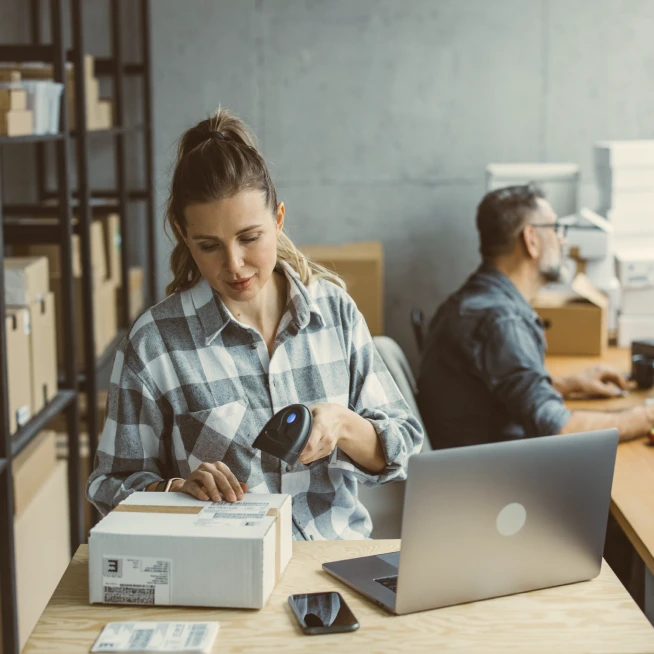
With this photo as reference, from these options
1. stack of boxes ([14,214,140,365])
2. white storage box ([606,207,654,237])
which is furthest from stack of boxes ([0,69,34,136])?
white storage box ([606,207,654,237])

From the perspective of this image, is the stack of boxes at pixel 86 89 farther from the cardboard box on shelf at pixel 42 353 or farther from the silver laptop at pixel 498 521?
the silver laptop at pixel 498 521

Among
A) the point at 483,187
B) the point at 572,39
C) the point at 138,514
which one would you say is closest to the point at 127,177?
the point at 483,187

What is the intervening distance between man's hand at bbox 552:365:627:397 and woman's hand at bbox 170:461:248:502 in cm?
170

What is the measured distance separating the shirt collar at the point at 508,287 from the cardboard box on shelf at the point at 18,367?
1.30m

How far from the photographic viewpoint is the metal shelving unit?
2.32 metres

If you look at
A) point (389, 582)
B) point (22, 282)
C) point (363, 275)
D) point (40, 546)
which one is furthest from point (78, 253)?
point (389, 582)

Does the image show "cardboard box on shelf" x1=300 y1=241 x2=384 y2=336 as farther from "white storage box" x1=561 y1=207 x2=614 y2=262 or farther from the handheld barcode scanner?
the handheld barcode scanner

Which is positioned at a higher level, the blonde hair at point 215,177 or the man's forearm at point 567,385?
the blonde hair at point 215,177

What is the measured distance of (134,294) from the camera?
420 cm

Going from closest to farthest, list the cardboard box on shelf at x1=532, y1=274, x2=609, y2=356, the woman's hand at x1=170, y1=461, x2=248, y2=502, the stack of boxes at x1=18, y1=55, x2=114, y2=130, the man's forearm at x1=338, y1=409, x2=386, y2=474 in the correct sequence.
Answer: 1. the woman's hand at x1=170, y1=461, x2=248, y2=502
2. the man's forearm at x1=338, y1=409, x2=386, y2=474
3. the stack of boxes at x1=18, y1=55, x2=114, y2=130
4. the cardboard box on shelf at x1=532, y1=274, x2=609, y2=356

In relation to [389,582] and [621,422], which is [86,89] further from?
[389,582]

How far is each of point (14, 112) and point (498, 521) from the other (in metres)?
1.74

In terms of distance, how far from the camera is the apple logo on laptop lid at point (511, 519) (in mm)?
1348

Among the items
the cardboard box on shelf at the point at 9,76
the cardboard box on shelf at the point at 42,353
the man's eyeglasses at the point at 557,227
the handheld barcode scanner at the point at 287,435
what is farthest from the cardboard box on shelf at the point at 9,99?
the man's eyeglasses at the point at 557,227
